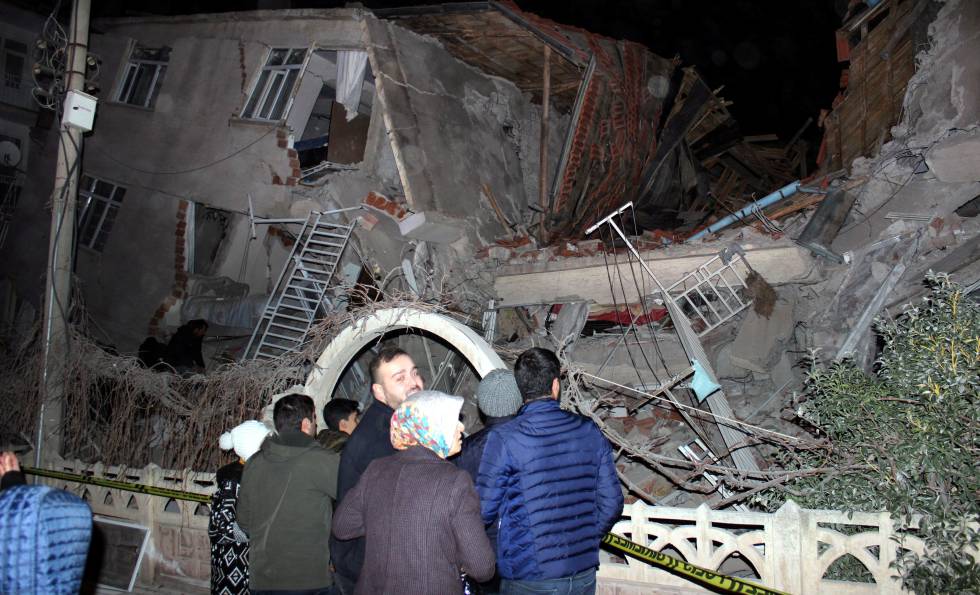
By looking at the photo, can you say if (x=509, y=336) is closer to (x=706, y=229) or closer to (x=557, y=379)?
(x=706, y=229)

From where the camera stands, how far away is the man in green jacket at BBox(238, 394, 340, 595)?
385 centimetres

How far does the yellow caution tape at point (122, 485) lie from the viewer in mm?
6164

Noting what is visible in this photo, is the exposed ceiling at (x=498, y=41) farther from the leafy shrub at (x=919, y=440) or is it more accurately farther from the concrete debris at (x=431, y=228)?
the leafy shrub at (x=919, y=440)

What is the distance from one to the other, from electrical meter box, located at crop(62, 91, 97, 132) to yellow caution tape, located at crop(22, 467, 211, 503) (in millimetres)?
3892

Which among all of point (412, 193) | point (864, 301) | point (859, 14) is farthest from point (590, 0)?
point (864, 301)

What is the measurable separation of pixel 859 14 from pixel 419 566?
38.5ft

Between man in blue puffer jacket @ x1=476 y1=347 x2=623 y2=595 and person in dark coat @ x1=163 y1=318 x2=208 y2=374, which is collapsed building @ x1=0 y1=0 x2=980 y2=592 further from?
man in blue puffer jacket @ x1=476 y1=347 x2=623 y2=595

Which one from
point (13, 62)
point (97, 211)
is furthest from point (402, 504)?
point (13, 62)

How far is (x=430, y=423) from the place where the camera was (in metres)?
2.95

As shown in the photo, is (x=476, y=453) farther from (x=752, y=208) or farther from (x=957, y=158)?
(x=752, y=208)

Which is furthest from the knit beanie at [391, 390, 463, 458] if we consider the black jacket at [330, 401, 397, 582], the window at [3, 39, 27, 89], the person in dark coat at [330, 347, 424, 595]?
the window at [3, 39, 27, 89]

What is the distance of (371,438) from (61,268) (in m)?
6.03

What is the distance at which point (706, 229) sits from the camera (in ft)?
37.5

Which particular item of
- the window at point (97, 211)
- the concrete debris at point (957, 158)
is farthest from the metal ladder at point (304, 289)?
the concrete debris at point (957, 158)
